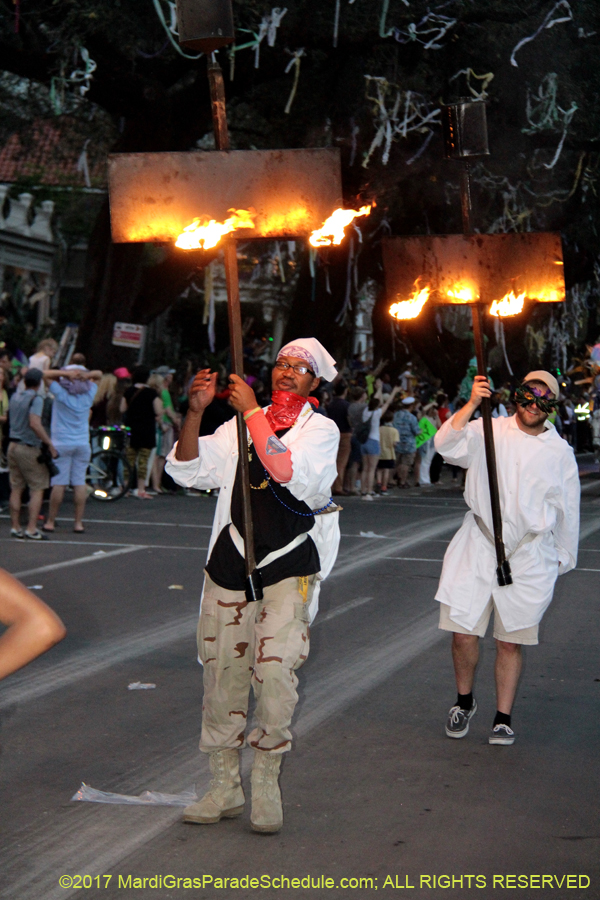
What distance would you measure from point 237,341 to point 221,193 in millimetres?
681

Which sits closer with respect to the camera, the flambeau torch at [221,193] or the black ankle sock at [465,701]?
the flambeau torch at [221,193]

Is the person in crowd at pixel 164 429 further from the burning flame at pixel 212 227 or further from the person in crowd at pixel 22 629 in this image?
the person in crowd at pixel 22 629

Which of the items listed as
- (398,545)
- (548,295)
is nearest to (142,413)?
(398,545)

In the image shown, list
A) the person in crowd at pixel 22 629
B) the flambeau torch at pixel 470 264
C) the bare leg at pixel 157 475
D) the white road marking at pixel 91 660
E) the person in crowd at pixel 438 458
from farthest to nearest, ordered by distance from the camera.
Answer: the person in crowd at pixel 438 458 → the bare leg at pixel 157 475 → the white road marking at pixel 91 660 → the flambeau torch at pixel 470 264 → the person in crowd at pixel 22 629

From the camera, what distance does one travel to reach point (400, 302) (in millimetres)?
6945

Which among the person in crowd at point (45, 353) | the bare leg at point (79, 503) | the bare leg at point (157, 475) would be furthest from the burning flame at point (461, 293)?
the bare leg at point (157, 475)

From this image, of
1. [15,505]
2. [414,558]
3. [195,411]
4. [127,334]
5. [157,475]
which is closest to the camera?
[195,411]

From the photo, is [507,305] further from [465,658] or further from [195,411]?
[195,411]

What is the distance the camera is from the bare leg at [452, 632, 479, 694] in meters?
6.02

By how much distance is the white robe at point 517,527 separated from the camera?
598 cm

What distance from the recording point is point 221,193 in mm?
5074

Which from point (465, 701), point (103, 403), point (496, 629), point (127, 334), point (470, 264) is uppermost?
point (127, 334)

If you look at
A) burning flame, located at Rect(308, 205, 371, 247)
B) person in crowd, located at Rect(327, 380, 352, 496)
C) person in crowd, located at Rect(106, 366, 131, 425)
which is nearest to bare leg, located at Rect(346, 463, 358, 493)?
person in crowd, located at Rect(327, 380, 352, 496)

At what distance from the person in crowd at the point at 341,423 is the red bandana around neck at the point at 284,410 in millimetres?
14191
